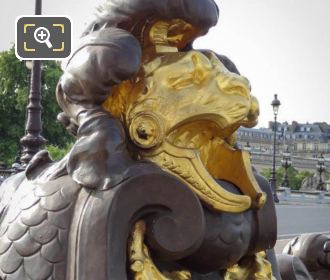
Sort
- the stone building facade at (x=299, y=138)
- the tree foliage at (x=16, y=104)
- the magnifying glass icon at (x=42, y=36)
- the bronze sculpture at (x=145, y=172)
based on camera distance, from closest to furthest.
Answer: the bronze sculpture at (x=145, y=172) → the magnifying glass icon at (x=42, y=36) → the tree foliage at (x=16, y=104) → the stone building facade at (x=299, y=138)

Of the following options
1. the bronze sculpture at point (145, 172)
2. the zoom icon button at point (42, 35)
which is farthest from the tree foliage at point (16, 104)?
the bronze sculpture at point (145, 172)

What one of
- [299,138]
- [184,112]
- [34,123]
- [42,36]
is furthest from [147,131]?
[299,138]

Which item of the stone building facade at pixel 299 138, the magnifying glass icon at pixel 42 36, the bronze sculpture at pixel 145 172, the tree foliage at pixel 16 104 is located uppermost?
the magnifying glass icon at pixel 42 36

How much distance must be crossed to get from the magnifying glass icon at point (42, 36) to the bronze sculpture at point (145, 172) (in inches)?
355

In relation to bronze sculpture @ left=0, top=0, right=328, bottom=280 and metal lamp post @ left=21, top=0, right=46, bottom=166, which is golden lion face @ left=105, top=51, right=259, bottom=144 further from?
metal lamp post @ left=21, top=0, right=46, bottom=166

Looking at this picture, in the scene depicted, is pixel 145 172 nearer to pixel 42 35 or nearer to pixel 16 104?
pixel 42 35

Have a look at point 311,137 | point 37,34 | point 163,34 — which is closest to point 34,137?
point 37,34

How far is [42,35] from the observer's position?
1051cm

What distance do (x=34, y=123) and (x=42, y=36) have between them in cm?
180

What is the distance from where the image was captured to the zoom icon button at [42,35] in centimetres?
1003

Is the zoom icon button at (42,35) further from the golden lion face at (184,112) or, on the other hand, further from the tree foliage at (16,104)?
the tree foliage at (16,104)

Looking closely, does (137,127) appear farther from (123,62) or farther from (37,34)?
(37,34)

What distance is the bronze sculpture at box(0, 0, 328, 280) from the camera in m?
1.27

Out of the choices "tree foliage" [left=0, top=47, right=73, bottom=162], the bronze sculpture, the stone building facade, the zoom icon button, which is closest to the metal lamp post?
the zoom icon button
